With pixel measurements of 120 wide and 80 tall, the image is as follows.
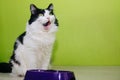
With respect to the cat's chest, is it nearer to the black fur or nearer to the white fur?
the white fur

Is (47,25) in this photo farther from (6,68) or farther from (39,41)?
(6,68)

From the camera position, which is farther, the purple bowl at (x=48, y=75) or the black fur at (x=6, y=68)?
the black fur at (x=6, y=68)

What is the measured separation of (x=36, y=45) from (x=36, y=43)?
10 millimetres

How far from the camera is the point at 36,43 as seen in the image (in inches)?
47.1

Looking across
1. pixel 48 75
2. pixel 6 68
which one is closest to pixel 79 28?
pixel 6 68

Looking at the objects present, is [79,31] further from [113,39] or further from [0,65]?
[0,65]

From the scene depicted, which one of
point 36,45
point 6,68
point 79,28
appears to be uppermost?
point 79,28

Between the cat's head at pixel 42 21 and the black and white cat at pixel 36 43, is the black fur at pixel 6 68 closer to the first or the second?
the black and white cat at pixel 36 43

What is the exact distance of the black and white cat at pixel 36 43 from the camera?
120 centimetres

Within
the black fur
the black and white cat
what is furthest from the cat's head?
the black fur

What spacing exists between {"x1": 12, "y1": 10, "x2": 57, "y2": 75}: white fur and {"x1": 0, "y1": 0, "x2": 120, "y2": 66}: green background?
0.28 meters

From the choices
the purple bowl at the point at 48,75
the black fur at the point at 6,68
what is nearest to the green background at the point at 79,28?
the black fur at the point at 6,68

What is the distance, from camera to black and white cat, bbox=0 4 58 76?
1.20 metres

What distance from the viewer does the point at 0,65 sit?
1358 millimetres
